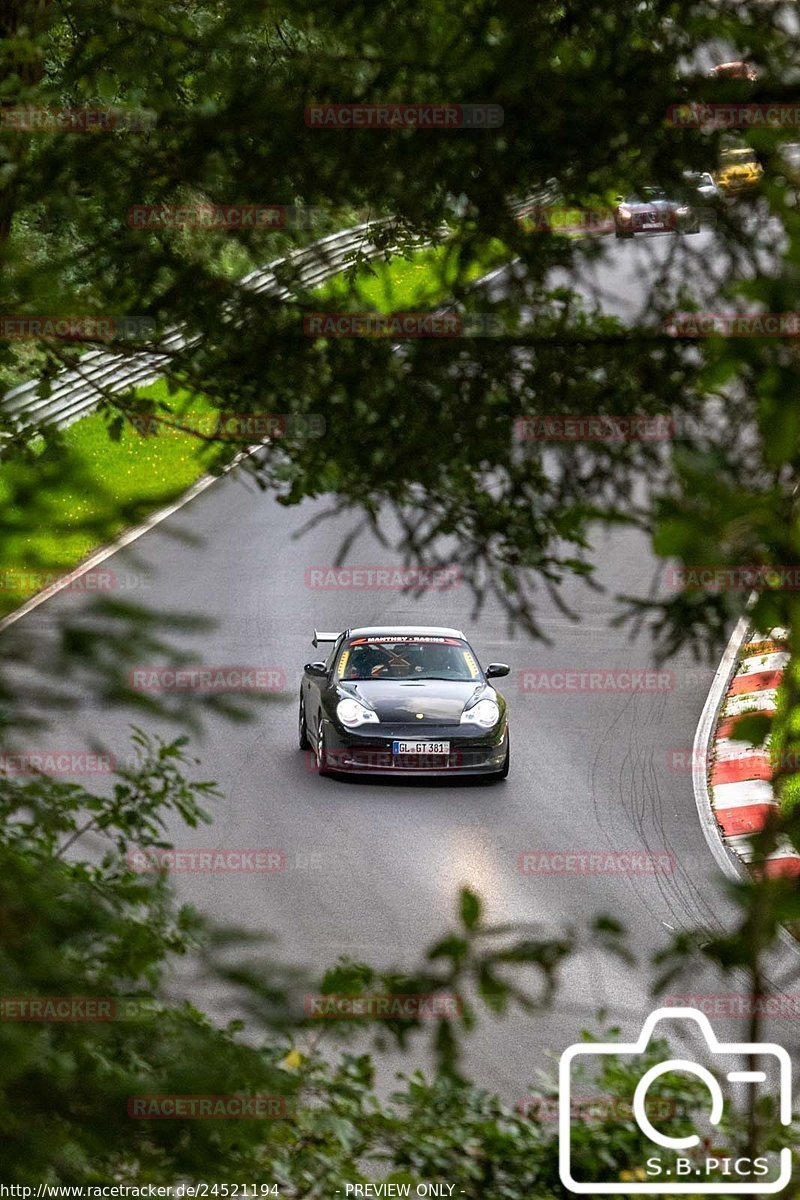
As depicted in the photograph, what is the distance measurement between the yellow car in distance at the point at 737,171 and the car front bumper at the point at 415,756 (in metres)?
10.8

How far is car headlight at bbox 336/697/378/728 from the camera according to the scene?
14.7m

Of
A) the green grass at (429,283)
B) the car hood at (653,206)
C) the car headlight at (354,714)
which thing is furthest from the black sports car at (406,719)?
the car hood at (653,206)

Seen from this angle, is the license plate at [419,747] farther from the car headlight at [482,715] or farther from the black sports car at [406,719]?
the car headlight at [482,715]

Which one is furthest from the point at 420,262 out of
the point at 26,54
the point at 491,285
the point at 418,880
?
the point at 418,880

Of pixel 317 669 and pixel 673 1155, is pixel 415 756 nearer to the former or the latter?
pixel 317 669

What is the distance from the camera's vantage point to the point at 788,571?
272cm

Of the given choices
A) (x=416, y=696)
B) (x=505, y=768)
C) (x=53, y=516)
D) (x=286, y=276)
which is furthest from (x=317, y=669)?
(x=53, y=516)

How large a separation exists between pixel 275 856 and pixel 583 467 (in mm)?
8811

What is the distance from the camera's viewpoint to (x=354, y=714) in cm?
1477

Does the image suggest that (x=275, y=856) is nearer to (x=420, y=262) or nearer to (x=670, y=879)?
(x=670, y=879)

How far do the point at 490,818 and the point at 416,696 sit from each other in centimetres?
172

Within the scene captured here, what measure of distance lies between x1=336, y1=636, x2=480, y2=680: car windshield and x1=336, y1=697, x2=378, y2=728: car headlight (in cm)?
50

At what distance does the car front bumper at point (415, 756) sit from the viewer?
14.7 m

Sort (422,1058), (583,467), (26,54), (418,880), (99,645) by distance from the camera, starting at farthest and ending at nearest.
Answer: (418,880)
(422,1058)
(26,54)
(583,467)
(99,645)
